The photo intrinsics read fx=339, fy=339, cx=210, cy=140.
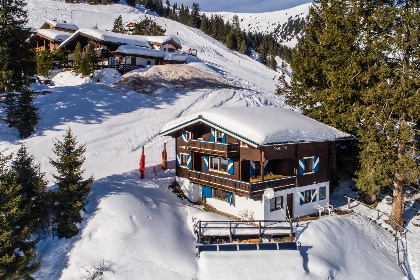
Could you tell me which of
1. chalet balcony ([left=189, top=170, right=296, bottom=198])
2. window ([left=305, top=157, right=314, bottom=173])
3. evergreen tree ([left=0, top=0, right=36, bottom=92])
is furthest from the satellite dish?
evergreen tree ([left=0, top=0, right=36, bottom=92])

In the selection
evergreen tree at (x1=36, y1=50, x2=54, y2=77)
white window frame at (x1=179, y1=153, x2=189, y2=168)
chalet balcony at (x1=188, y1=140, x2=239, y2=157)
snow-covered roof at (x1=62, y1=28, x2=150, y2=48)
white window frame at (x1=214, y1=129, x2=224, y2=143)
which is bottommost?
white window frame at (x1=179, y1=153, x2=189, y2=168)

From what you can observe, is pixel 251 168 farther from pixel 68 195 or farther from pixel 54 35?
pixel 54 35

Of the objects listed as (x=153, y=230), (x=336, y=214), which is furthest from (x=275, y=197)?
(x=153, y=230)

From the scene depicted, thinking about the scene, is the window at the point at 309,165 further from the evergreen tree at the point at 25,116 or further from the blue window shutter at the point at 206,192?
the evergreen tree at the point at 25,116

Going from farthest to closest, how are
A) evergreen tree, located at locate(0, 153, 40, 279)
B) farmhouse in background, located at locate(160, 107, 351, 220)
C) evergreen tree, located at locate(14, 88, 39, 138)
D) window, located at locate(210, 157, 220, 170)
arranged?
evergreen tree, located at locate(14, 88, 39, 138), window, located at locate(210, 157, 220, 170), farmhouse in background, located at locate(160, 107, 351, 220), evergreen tree, located at locate(0, 153, 40, 279)

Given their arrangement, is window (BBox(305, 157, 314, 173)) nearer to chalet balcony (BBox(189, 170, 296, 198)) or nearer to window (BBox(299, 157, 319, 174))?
window (BBox(299, 157, 319, 174))

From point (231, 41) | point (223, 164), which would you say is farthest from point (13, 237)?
point (231, 41)

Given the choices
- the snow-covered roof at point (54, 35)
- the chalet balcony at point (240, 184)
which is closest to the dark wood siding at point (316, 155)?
the chalet balcony at point (240, 184)
